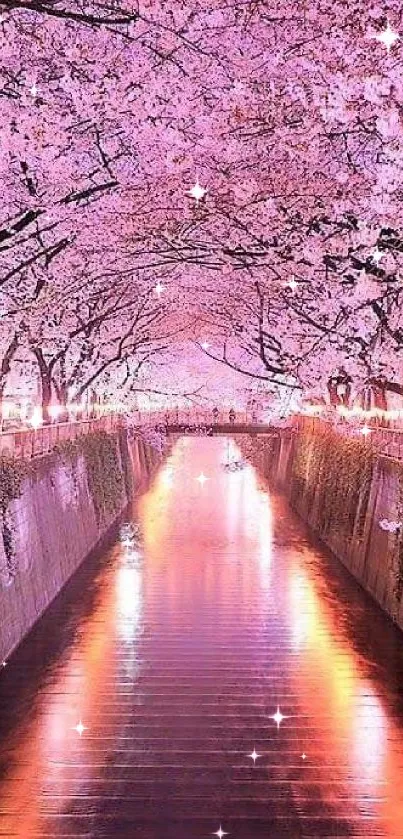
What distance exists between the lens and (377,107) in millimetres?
9758

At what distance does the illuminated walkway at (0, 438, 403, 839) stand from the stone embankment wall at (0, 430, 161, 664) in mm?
491

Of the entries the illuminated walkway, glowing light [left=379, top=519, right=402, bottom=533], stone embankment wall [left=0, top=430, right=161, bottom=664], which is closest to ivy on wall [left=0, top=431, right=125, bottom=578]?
stone embankment wall [left=0, top=430, right=161, bottom=664]

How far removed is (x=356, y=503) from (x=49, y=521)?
7716 mm

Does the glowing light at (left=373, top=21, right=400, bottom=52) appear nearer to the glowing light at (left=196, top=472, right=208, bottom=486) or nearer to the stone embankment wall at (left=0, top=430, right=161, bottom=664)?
the stone embankment wall at (left=0, top=430, right=161, bottom=664)

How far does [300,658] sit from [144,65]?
9.71m

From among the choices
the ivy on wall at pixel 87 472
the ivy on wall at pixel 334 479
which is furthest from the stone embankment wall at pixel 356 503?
the ivy on wall at pixel 87 472

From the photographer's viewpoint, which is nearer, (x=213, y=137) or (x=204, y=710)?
(x=213, y=137)

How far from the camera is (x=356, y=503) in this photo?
24.8 meters

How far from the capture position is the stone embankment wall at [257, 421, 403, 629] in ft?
→ 63.0

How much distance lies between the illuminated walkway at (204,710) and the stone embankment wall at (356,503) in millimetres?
667

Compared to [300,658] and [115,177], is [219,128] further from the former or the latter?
[300,658]

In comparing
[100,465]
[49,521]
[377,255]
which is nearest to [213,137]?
[377,255]

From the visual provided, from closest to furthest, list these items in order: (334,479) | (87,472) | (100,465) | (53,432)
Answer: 1. (53,432)
2. (334,479)
3. (87,472)
4. (100,465)

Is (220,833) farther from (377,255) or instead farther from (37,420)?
(37,420)
